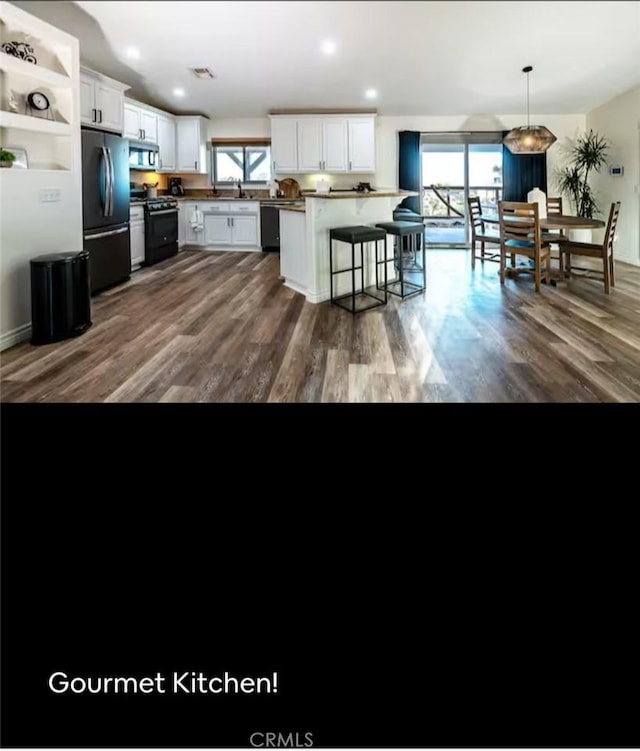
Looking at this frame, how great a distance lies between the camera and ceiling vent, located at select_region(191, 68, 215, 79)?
0.94 m

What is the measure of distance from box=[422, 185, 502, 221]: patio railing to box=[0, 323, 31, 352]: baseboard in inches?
301

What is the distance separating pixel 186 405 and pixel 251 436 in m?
0.15

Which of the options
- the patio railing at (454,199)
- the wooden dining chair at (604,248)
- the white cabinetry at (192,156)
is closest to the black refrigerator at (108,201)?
the white cabinetry at (192,156)

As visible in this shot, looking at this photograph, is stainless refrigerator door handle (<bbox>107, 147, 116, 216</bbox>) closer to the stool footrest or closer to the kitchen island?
the kitchen island

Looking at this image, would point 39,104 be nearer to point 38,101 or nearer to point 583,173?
point 38,101

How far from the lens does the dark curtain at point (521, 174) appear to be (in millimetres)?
7930

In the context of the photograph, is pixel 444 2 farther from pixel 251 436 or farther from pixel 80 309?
pixel 80 309

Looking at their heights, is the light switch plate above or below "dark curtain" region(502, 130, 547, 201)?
below

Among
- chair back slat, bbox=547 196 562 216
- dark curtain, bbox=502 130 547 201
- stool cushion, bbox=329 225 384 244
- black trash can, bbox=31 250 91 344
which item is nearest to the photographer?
black trash can, bbox=31 250 91 344

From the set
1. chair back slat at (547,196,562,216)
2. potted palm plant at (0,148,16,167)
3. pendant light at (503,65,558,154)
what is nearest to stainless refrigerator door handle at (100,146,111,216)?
potted palm plant at (0,148,16,167)

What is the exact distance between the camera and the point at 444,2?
32.1 inches

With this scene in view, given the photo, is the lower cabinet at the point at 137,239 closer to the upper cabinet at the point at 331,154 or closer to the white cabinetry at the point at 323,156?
the upper cabinet at the point at 331,154

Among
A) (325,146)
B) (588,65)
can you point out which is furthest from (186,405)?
(325,146)

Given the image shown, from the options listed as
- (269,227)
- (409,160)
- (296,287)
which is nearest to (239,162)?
(269,227)
